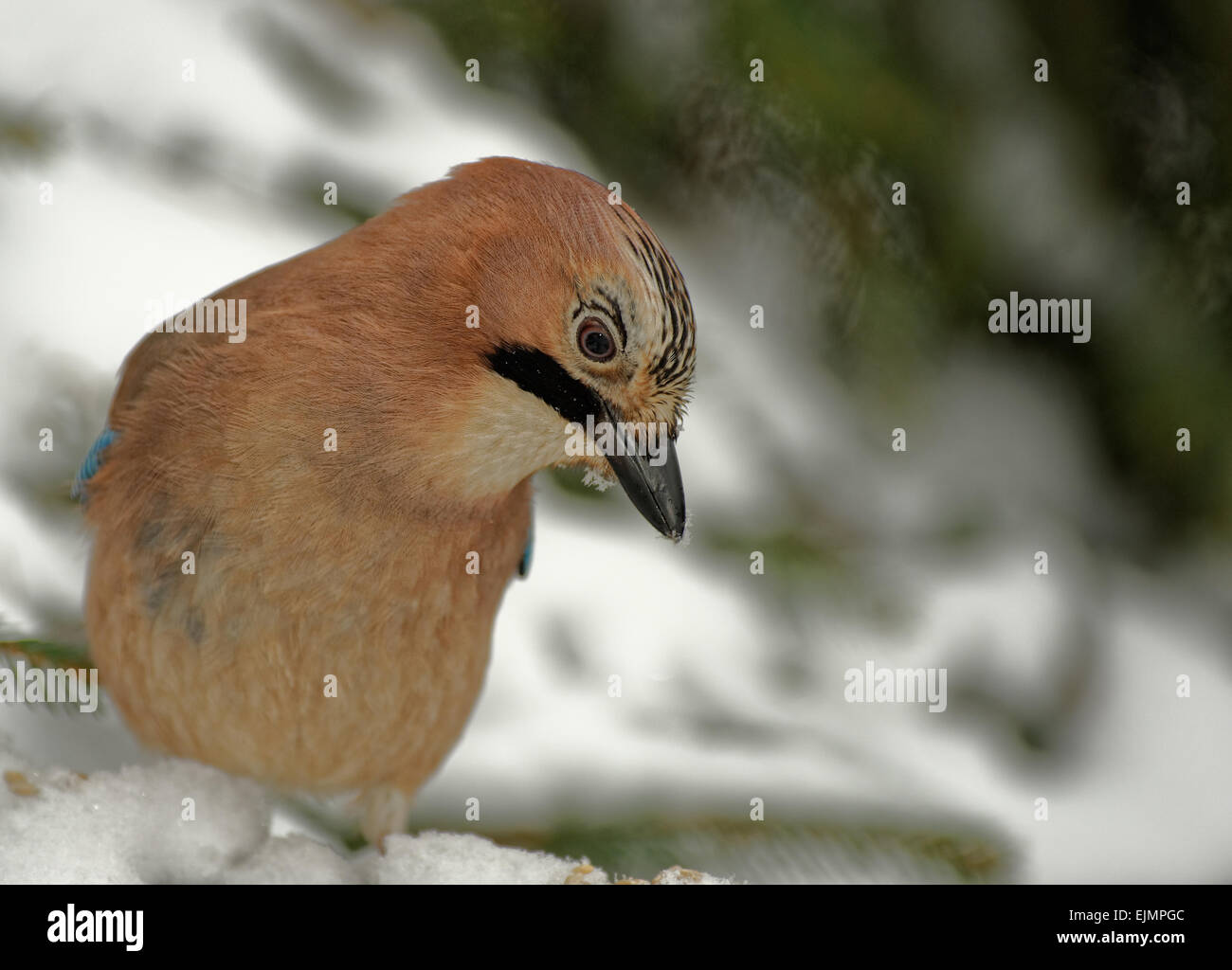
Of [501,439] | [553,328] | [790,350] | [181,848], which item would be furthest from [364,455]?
[790,350]

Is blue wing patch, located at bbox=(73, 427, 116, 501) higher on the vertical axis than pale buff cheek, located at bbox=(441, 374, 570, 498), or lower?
higher

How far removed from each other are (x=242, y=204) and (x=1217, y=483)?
1.42 m

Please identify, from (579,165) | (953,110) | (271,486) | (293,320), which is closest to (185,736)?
(271,486)

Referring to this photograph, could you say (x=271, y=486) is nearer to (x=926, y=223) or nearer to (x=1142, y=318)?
(x=926, y=223)

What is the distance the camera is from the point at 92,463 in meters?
1.77

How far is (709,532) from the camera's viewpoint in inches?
67.6

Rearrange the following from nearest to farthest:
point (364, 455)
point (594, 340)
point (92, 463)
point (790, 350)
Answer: point (594, 340) < point (364, 455) < point (92, 463) < point (790, 350)

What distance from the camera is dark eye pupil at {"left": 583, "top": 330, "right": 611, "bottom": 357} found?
4.54 ft

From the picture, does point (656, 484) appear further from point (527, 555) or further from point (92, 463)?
point (92, 463)

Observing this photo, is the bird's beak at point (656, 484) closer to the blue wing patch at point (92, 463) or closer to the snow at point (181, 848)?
the snow at point (181, 848)

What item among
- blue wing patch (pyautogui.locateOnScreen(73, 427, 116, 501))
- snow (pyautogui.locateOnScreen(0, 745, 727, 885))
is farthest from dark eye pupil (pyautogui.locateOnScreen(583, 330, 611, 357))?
blue wing patch (pyautogui.locateOnScreen(73, 427, 116, 501))

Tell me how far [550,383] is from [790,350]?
2.04ft

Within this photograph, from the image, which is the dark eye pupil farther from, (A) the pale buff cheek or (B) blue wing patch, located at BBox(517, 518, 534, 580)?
(B) blue wing patch, located at BBox(517, 518, 534, 580)

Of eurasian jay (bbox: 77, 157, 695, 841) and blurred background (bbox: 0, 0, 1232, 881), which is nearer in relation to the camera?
eurasian jay (bbox: 77, 157, 695, 841)
